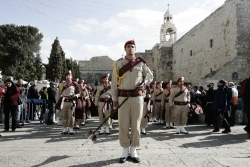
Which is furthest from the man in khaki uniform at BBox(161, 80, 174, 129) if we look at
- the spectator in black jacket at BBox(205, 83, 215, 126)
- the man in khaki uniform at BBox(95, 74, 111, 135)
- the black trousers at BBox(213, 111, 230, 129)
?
the man in khaki uniform at BBox(95, 74, 111, 135)

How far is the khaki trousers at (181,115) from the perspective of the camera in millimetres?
8133

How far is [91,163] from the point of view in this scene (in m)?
4.30

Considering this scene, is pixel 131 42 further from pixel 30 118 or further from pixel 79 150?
pixel 30 118

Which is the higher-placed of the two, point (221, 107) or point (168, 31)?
point (168, 31)

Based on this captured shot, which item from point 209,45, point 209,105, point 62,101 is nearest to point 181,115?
point 209,105

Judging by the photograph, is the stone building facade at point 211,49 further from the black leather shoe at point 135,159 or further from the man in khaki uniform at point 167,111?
the black leather shoe at point 135,159

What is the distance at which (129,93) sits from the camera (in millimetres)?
4738

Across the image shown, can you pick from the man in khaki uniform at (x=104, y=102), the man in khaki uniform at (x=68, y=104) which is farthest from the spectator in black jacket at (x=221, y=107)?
the man in khaki uniform at (x=68, y=104)

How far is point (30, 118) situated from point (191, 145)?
8.51 metres

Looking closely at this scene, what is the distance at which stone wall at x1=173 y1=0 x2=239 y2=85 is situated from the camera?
19.1 m

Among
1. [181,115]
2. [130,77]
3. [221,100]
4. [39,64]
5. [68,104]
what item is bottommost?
[181,115]

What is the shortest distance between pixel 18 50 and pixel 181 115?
1513 inches

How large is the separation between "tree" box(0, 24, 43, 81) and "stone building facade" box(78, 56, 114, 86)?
23.5 meters

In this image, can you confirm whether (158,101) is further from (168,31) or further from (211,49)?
(168,31)
